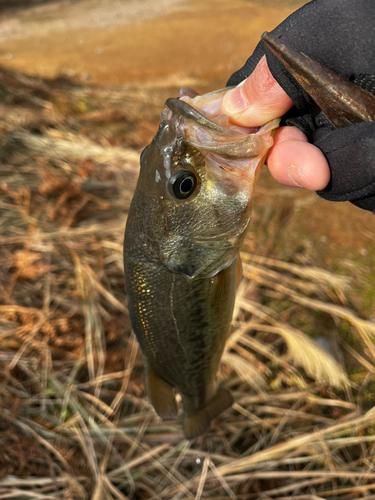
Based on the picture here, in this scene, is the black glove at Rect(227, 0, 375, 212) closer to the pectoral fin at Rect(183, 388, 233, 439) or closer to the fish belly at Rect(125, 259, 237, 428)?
the fish belly at Rect(125, 259, 237, 428)

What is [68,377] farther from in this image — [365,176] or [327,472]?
[365,176]

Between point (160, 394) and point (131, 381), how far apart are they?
1.46 meters

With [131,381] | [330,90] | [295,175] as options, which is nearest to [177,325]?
[295,175]

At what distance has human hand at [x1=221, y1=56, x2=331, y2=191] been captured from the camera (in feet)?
5.16

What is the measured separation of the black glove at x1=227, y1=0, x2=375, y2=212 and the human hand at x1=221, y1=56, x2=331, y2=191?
0.17 ft

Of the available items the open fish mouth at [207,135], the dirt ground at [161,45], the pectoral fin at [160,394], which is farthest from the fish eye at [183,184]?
the dirt ground at [161,45]

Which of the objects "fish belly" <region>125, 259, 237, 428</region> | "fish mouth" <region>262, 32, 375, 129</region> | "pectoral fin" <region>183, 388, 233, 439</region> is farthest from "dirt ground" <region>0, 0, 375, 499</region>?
"fish mouth" <region>262, 32, 375, 129</region>

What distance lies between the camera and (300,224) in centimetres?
474

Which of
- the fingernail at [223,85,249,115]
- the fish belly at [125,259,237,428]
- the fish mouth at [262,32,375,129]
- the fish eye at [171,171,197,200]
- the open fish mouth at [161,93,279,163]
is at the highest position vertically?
the fish mouth at [262,32,375,129]

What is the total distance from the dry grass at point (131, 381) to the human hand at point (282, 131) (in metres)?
1.39

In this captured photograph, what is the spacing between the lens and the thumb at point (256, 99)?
1.66 m

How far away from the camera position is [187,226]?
1.63 meters

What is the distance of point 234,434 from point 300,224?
2716 millimetres

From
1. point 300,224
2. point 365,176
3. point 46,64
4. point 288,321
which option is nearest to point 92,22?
point 46,64
